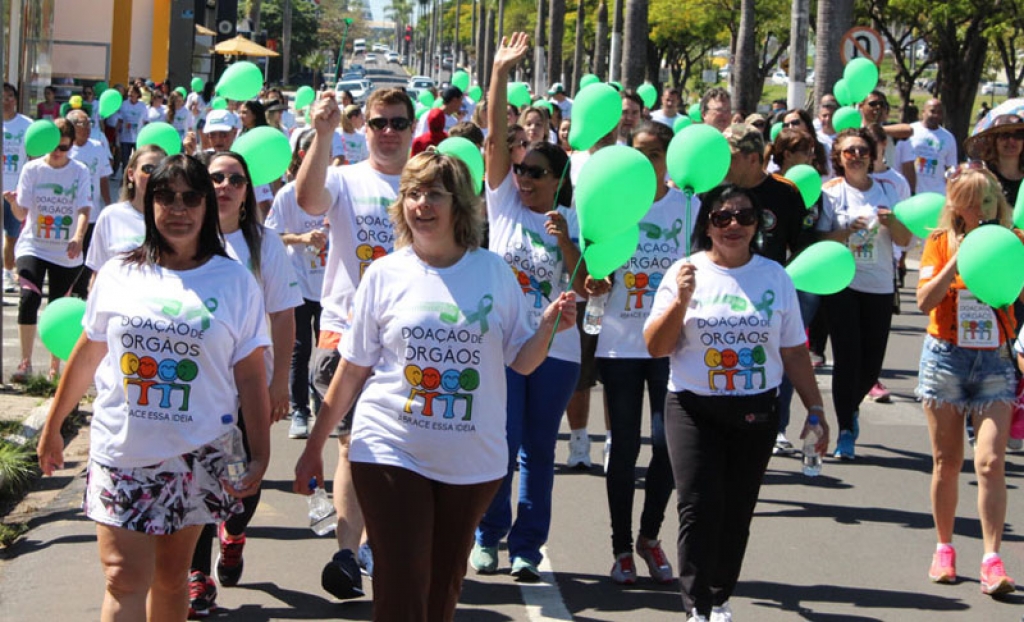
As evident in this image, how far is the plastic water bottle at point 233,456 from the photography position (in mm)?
4910

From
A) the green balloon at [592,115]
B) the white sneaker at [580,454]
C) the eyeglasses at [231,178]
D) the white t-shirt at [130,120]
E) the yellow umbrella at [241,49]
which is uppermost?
the yellow umbrella at [241,49]

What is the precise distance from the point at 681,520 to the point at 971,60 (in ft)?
125

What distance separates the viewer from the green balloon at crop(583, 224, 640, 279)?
229 inches

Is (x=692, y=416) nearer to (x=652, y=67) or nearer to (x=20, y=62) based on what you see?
(x=20, y=62)

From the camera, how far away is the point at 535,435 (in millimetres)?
6625

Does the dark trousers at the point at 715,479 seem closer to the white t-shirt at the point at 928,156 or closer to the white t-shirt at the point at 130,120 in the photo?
the white t-shirt at the point at 928,156

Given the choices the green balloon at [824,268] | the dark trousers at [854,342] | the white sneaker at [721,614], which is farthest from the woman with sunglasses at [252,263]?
the dark trousers at [854,342]

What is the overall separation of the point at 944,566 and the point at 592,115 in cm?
271

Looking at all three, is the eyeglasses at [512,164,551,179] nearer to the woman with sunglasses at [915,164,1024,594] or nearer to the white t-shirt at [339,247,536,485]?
the white t-shirt at [339,247,536,485]

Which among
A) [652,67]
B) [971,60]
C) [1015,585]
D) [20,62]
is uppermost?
[652,67]

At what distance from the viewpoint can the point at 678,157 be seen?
6.44m

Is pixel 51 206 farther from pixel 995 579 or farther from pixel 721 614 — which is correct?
pixel 995 579

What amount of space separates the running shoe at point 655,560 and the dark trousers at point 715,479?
941 millimetres

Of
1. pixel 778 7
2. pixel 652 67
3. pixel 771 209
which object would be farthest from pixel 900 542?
pixel 652 67
